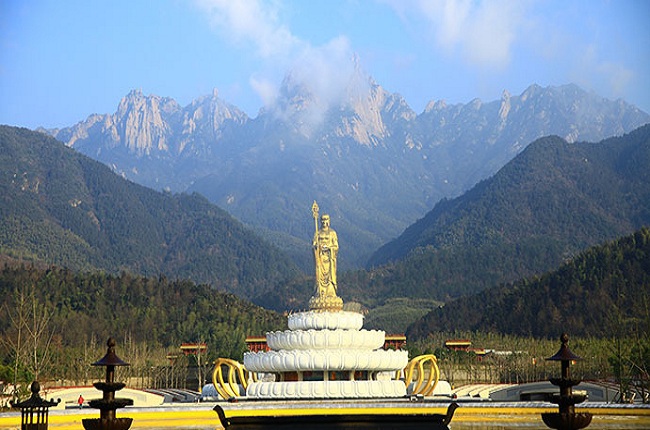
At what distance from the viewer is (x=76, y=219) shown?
186625mm

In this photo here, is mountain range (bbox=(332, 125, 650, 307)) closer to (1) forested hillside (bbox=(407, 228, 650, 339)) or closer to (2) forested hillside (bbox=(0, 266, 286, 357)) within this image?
(1) forested hillside (bbox=(407, 228, 650, 339))

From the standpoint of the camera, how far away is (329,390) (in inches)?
1510

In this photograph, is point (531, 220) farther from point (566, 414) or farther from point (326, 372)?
point (566, 414)

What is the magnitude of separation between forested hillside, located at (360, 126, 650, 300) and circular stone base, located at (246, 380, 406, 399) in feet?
385

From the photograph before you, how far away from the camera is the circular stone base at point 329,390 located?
38281 millimetres

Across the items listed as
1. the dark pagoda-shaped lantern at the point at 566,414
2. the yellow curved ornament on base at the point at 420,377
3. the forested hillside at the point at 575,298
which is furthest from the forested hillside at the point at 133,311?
the dark pagoda-shaped lantern at the point at 566,414

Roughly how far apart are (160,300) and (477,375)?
4439 cm

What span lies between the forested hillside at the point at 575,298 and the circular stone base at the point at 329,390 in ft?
163

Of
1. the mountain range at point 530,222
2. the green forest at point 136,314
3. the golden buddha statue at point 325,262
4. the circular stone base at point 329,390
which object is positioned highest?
the mountain range at point 530,222

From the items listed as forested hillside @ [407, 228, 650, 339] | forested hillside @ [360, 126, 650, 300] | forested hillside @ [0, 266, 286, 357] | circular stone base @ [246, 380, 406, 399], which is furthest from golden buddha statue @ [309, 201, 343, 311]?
forested hillside @ [360, 126, 650, 300]

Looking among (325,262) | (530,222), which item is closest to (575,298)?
(325,262)

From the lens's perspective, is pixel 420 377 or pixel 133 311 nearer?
pixel 420 377

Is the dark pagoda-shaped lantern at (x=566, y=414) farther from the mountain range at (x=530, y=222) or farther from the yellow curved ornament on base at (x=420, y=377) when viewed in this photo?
the mountain range at (x=530, y=222)

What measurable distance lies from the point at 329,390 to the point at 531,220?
145838 millimetres
